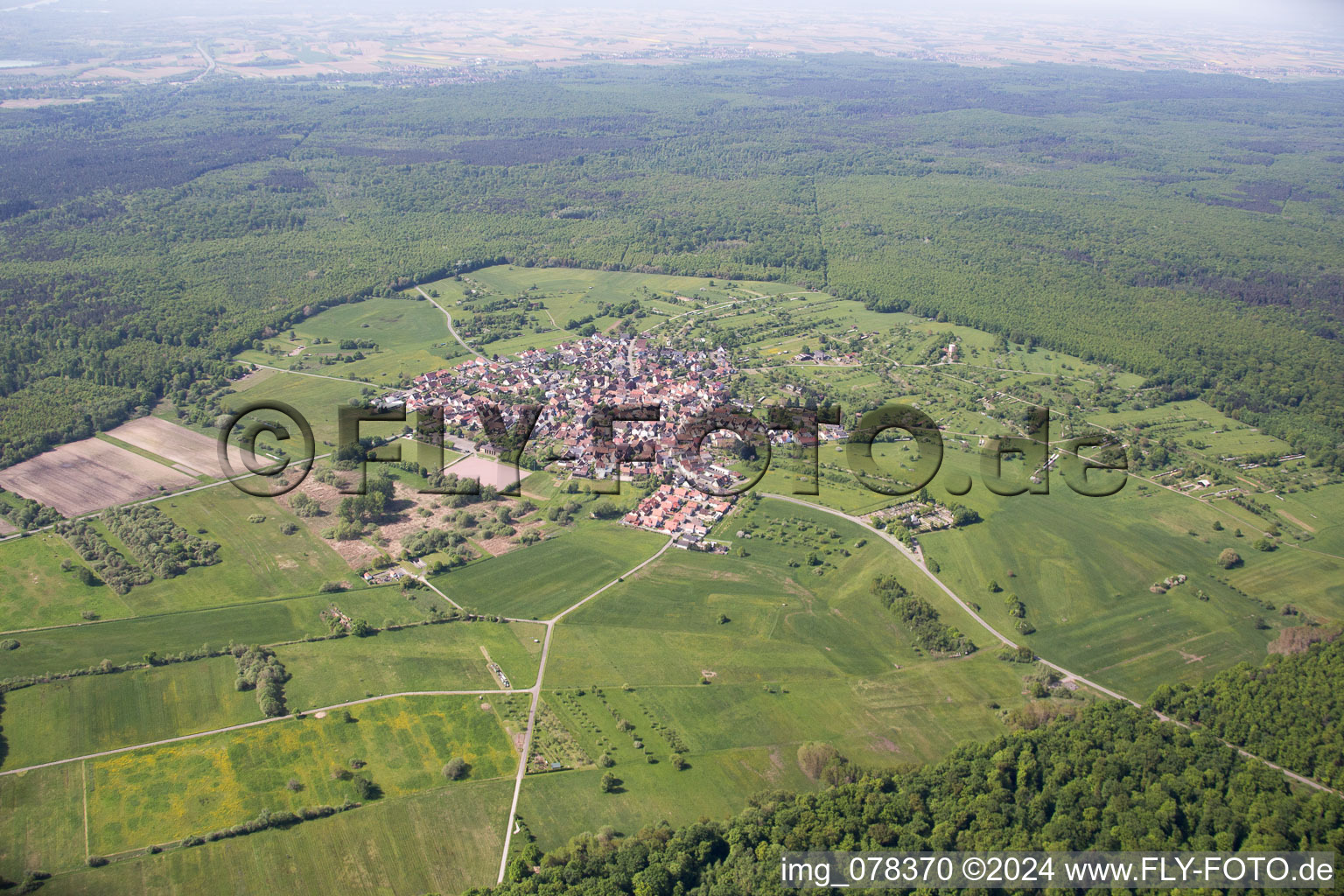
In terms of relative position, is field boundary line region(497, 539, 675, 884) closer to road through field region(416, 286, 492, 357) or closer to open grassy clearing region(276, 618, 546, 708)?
open grassy clearing region(276, 618, 546, 708)

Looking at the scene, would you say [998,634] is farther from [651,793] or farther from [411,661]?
[411,661]

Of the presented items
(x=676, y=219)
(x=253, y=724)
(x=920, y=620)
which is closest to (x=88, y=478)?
(x=253, y=724)

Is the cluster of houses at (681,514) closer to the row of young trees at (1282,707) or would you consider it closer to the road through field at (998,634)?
the road through field at (998,634)

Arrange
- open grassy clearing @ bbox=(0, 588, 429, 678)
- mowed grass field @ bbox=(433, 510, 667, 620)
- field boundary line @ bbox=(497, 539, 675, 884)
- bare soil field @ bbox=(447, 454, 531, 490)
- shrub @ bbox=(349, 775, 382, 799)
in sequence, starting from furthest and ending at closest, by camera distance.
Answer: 1. bare soil field @ bbox=(447, 454, 531, 490)
2. mowed grass field @ bbox=(433, 510, 667, 620)
3. open grassy clearing @ bbox=(0, 588, 429, 678)
4. shrub @ bbox=(349, 775, 382, 799)
5. field boundary line @ bbox=(497, 539, 675, 884)

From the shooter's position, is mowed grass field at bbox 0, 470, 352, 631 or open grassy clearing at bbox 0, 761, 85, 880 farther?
mowed grass field at bbox 0, 470, 352, 631

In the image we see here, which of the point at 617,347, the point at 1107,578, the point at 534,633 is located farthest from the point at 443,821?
the point at 617,347

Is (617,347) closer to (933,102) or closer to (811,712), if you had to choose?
(811,712)

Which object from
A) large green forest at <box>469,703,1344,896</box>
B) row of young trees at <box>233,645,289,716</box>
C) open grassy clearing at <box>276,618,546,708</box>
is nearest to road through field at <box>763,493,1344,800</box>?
large green forest at <box>469,703,1344,896</box>
